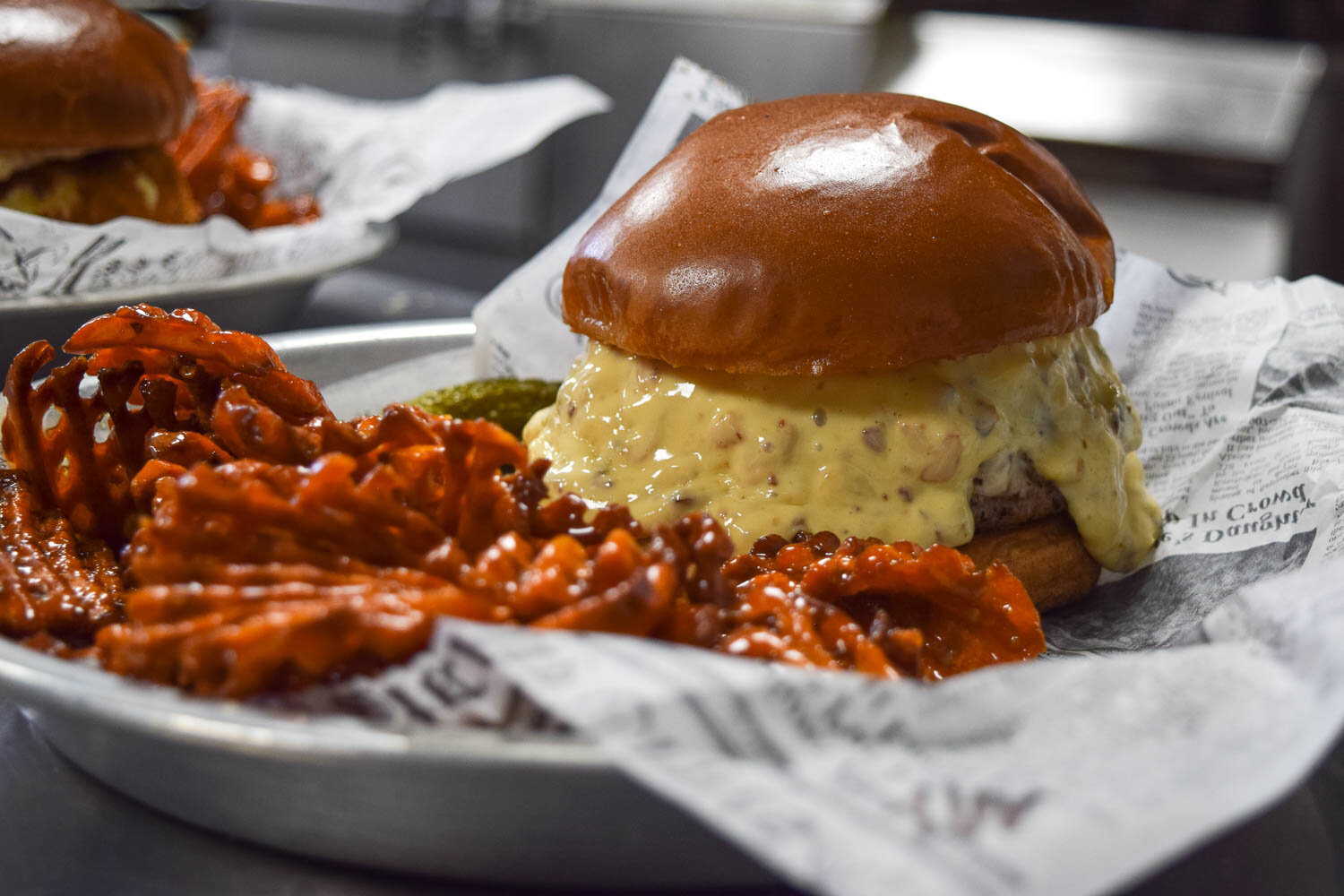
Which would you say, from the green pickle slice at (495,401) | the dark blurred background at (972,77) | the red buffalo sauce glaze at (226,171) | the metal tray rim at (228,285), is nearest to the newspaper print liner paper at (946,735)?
the green pickle slice at (495,401)

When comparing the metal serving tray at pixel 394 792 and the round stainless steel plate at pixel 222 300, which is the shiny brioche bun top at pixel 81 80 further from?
the metal serving tray at pixel 394 792

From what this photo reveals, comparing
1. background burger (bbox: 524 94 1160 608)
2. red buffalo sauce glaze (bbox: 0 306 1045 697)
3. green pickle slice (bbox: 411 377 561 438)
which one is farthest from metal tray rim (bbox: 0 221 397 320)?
background burger (bbox: 524 94 1160 608)

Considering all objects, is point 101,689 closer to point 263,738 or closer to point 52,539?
point 263,738

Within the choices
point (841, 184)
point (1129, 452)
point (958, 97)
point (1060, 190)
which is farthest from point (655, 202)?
point (958, 97)

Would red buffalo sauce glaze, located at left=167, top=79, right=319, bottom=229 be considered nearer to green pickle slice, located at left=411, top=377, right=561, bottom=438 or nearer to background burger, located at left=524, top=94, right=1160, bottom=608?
green pickle slice, located at left=411, top=377, right=561, bottom=438

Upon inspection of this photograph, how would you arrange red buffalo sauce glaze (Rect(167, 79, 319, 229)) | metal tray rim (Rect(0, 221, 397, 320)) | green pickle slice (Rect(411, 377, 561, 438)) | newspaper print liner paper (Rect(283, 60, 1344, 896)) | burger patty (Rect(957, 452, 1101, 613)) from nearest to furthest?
newspaper print liner paper (Rect(283, 60, 1344, 896)) → burger patty (Rect(957, 452, 1101, 613)) → green pickle slice (Rect(411, 377, 561, 438)) → metal tray rim (Rect(0, 221, 397, 320)) → red buffalo sauce glaze (Rect(167, 79, 319, 229))

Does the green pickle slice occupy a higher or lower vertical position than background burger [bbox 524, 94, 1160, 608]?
lower
